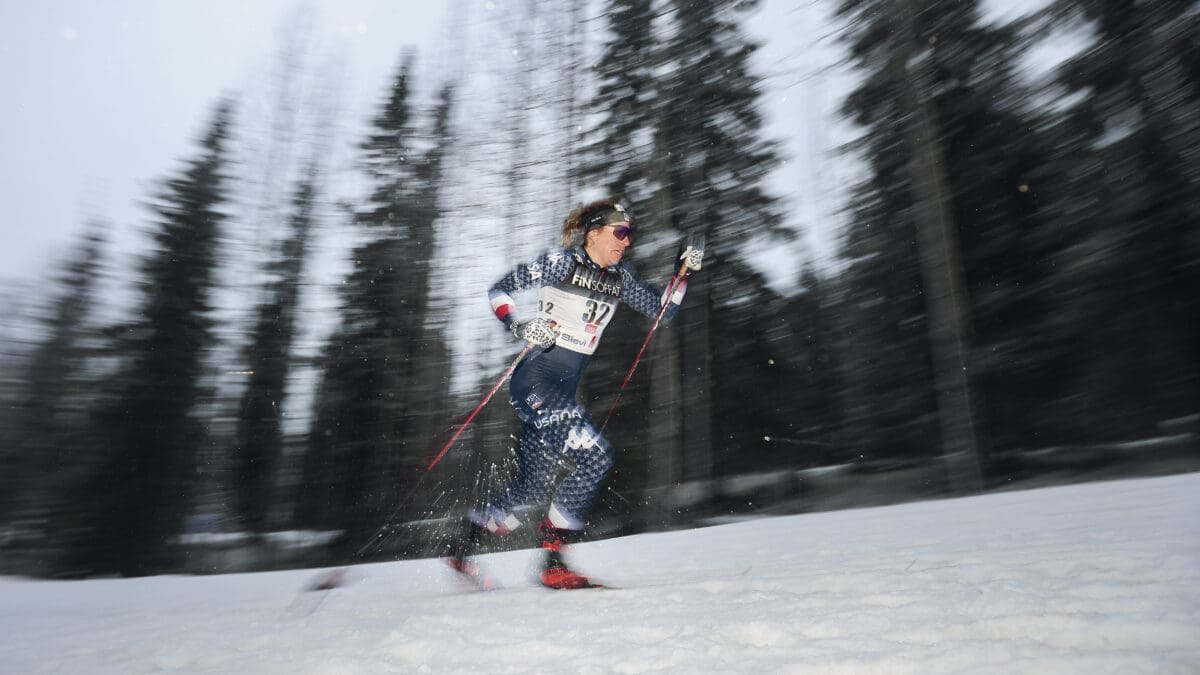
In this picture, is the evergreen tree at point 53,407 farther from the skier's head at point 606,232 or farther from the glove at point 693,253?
the glove at point 693,253

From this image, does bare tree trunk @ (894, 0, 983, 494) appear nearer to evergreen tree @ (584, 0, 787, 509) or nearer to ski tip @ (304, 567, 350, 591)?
evergreen tree @ (584, 0, 787, 509)

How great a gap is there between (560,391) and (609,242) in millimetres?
891

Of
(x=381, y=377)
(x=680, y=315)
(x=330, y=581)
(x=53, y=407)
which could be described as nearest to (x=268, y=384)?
(x=381, y=377)

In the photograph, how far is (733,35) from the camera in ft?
37.5

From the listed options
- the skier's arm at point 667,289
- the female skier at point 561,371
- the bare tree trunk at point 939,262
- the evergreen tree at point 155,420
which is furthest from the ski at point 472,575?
the evergreen tree at point 155,420

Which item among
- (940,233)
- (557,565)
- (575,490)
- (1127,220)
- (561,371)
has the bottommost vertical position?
(557,565)

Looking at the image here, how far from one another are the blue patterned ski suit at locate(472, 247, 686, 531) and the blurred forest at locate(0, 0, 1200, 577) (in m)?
1.54

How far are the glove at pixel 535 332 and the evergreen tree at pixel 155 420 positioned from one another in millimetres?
13178

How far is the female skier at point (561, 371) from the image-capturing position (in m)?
3.34

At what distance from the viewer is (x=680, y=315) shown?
10.3 meters

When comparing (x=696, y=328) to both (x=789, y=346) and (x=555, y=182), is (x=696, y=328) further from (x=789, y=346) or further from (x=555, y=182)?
(x=555, y=182)

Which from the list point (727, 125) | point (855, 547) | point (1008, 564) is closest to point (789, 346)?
point (727, 125)

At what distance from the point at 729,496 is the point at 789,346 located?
2839 mm

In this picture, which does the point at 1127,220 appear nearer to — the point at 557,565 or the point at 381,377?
the point at 557,565
